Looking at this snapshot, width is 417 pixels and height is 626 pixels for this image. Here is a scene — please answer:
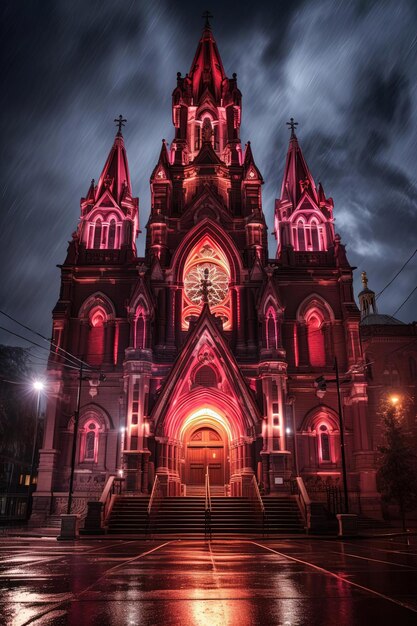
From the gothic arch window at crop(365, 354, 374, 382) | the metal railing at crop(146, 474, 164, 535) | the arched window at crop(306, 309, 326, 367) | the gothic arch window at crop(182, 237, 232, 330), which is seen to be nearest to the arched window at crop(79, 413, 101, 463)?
the metal railing at crop(146, 474, 164, 535)

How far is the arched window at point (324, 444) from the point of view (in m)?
30.7

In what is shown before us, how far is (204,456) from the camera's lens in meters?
31.8

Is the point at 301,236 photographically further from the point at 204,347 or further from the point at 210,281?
the point at 204,347

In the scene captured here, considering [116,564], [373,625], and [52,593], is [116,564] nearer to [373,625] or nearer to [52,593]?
[52,593]

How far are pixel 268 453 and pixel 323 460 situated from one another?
14.1 ft

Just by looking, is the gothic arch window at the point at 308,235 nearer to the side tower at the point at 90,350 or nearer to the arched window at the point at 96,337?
the side tower at the point at 90,350

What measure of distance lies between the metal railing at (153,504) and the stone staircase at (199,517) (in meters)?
0.18

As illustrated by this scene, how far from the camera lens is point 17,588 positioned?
750 centimetres

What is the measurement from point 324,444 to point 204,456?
687cm

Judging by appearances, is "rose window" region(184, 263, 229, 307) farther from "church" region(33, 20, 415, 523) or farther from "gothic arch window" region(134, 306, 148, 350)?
"gothic arch window" region(134, 306, 148, 350)

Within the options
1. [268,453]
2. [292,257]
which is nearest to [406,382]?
[292,257]

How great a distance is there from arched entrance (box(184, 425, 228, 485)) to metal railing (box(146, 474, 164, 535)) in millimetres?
3542

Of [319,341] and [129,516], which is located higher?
[319,341]

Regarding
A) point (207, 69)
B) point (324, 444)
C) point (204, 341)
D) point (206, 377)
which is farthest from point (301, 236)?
point (207, 69)
